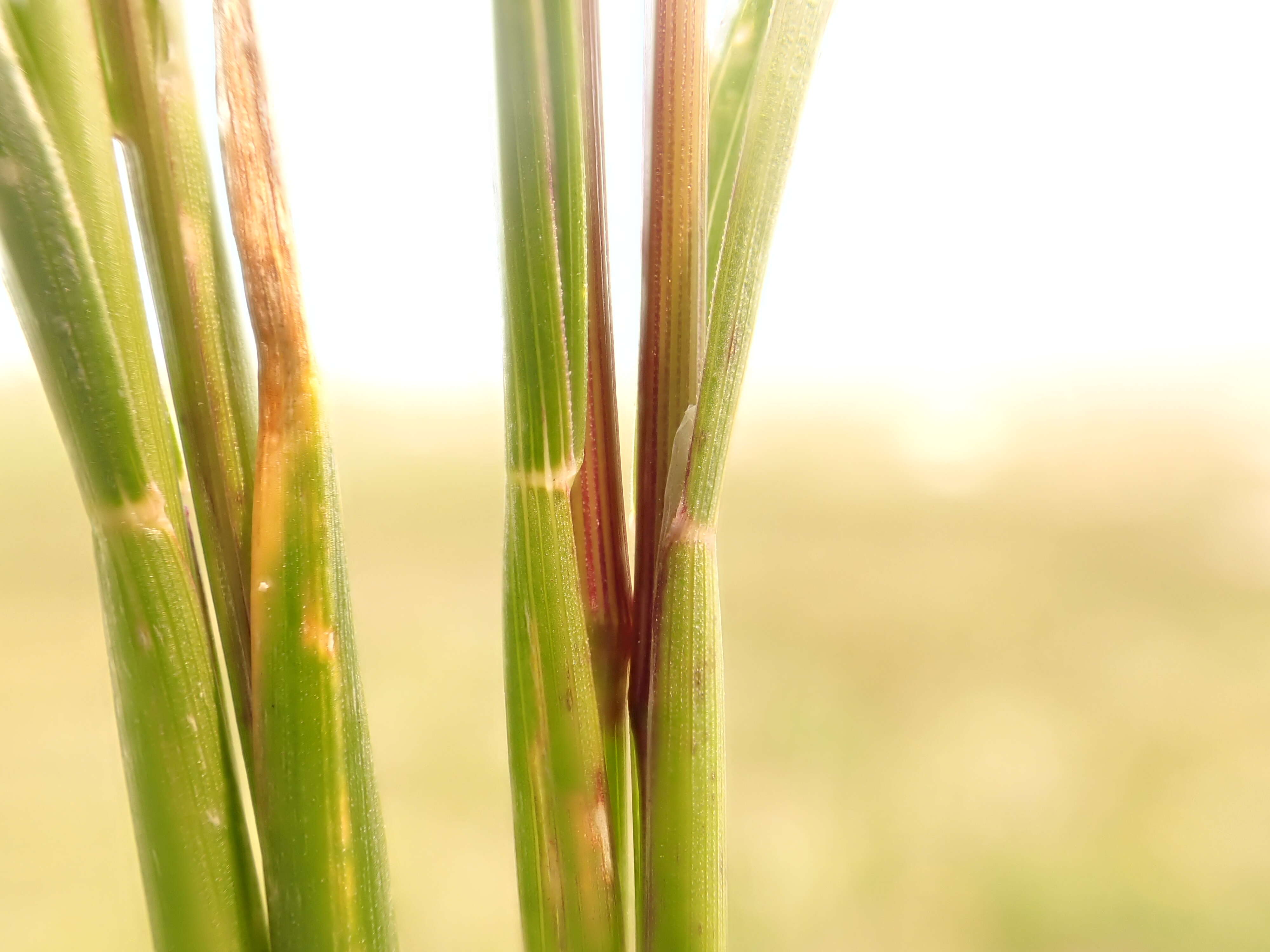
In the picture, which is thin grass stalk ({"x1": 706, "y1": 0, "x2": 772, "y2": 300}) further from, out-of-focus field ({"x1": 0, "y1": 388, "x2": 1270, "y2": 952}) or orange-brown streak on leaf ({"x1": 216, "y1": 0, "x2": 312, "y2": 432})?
out-of-focus field ({"x1": 0, "y1": 388, "x2": 1270, "y2": 952})

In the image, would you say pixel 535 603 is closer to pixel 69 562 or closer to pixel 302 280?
pixel 302 280

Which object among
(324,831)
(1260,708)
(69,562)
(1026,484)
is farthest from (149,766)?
(1260,708)

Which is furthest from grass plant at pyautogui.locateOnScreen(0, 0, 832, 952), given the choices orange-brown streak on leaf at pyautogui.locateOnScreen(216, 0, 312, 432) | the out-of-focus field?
the out-of-focus field

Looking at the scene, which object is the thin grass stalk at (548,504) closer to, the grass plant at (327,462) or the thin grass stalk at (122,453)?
the grass plant at (327,462)

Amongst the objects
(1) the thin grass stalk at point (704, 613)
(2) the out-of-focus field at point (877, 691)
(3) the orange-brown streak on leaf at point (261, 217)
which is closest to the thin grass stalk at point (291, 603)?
(3) the orange-brown streak on leaf at point (261, 217)

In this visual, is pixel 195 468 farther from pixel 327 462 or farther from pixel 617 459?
pixel 617 459

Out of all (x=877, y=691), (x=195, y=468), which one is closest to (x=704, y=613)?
(x=195, y=468)
